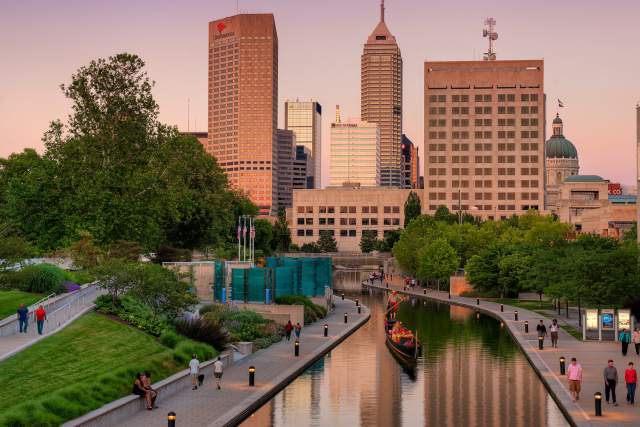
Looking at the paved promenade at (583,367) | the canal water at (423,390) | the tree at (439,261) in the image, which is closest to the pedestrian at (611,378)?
the paved promenade at (583,367)

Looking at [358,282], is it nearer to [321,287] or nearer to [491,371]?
[321,287]

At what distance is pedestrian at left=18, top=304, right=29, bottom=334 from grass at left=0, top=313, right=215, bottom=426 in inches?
70.0

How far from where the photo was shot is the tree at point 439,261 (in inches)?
Result: 4626

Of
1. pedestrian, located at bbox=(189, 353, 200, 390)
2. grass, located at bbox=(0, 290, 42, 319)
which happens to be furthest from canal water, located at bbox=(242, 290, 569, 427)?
grass, located at bbox=(0, 290, 42, 319)

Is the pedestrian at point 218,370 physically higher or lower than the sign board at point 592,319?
lower

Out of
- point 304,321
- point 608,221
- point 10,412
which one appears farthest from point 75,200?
point 608,221

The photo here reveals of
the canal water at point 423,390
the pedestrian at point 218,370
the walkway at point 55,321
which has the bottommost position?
the canal water at point 423,390

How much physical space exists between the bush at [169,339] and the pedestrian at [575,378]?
20.3 meters

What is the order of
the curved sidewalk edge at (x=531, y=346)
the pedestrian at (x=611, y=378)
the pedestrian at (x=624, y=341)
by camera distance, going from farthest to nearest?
the pedestrian at (x=624, y=341) < the pedestrian at (x=611, y=378) < the curved sidewalk edge at (x=531, y=346)

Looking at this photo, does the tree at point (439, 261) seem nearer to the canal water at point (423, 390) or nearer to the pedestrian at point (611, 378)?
the canal water at point (423, 390)

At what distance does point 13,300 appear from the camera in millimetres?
49906

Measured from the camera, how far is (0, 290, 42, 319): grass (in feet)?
154

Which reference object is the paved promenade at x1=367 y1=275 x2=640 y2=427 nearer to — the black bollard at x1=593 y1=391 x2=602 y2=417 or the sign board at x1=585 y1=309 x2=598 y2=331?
the black bollard at x1=593 y1=391 x2=602 y2=417

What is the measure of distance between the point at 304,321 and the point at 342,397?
29.5m
